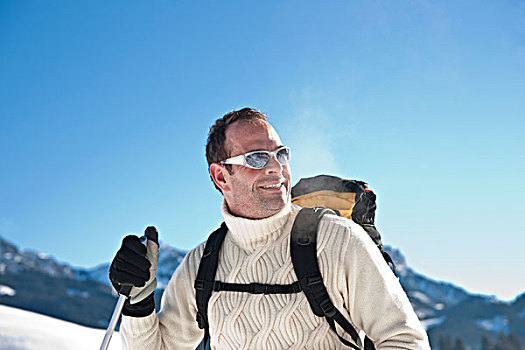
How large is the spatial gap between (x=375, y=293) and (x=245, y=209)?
1.01m

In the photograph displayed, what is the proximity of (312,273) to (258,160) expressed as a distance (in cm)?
81

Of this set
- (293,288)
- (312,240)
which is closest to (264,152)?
(312,240)

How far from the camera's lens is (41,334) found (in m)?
5.15

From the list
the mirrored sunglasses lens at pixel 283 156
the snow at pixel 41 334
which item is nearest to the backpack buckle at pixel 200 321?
the mirrored sunglasses lens at pixel 283 156

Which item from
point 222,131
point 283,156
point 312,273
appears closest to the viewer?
point 312,273

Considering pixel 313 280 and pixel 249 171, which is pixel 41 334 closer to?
pixel 249 171

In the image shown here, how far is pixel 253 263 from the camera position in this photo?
10.8 ft

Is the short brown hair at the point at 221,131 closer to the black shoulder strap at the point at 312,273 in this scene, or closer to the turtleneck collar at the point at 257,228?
the turtleneck collar at the point at 257,228

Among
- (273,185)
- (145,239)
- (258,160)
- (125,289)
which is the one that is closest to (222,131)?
(258,160)

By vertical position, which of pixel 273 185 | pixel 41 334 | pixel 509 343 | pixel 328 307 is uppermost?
pixel 509 343

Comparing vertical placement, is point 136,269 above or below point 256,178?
below

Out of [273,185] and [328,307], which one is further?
[273,185]

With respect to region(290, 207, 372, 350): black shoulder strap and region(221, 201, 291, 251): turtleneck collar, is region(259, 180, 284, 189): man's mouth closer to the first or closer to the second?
region(221, 201, 291, 251): turtleneck collar

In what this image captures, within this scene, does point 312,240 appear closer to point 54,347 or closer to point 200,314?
point 200,314
